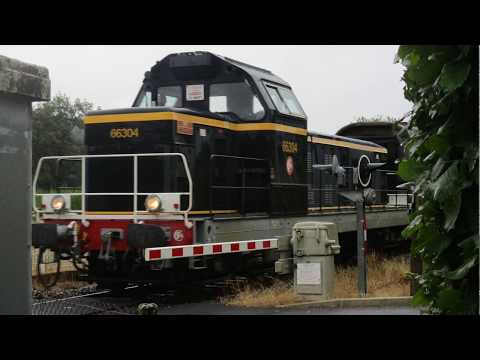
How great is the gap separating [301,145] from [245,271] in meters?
2.65

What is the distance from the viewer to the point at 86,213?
1025 cm

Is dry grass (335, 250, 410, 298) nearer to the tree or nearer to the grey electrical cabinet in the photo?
the grey electrical cabinet

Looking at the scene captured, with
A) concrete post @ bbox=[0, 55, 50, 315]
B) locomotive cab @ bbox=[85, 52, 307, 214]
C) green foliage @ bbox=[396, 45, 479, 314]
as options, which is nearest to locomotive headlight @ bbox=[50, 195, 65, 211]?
locomotive cab @ bbox=[85, 52, 307, 214]

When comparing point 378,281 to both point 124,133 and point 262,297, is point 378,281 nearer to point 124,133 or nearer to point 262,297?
point 262,297

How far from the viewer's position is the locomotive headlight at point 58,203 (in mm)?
10383

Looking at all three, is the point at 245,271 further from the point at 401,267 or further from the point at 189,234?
the point at 401,267

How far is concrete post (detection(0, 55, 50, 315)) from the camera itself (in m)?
3.32

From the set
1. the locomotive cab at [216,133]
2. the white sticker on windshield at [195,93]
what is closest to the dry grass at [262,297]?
the locomotive cab at [216,133]

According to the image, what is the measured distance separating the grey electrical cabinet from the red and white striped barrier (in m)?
0.70

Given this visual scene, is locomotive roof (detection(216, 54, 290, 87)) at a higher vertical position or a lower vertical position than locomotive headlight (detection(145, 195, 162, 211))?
higher

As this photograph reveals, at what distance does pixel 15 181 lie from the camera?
341cm

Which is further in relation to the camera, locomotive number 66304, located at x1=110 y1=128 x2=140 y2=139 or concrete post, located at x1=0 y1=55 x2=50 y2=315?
locomotive number 66304, located at x1=110 y1=128 x2=140 y2=139
